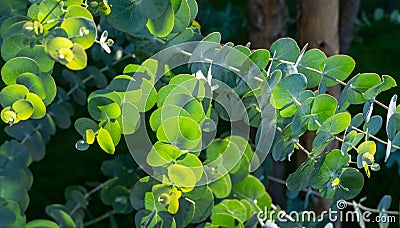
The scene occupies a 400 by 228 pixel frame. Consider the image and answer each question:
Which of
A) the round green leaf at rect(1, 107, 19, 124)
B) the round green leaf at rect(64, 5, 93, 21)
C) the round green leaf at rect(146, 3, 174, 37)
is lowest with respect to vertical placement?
the round green leaf at rect(1, 107, 19, 124)

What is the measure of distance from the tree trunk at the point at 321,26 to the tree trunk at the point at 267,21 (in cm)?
12

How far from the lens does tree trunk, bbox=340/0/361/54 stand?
1764mm

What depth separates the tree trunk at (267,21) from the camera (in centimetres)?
154

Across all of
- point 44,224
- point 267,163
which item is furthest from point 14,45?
point 267,163

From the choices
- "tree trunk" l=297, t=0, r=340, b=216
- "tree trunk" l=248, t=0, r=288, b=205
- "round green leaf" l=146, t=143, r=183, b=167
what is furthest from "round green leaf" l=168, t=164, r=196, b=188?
"tree trunk" l=248, t=0, r=288, b=205

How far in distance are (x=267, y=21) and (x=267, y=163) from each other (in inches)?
16.1

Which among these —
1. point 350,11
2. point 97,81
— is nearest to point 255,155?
point 97,81

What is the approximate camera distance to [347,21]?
1.78m

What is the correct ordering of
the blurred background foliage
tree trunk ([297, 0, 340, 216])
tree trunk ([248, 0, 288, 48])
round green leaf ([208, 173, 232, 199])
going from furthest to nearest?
1. the blurred background foliage
2. tree trunk ([248, 0, 288, 48])
3. tree trunk ([297, 0, 340, 216])
4. round green leaf ([208, 173, 232, 199])

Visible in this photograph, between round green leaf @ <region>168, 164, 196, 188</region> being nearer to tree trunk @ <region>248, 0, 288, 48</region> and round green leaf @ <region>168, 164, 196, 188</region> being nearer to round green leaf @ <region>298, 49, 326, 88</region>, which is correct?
round green leaf @ <region>298, 49, 326, 88</region>

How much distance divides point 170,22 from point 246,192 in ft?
1.38

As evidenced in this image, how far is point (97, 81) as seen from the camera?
4.46 feet

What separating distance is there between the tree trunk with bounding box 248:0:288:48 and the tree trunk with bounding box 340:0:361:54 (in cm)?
29

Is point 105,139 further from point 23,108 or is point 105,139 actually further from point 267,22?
point 267,22
